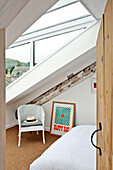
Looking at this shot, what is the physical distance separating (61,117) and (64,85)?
79 cm

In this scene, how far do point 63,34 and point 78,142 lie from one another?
180 centimetres

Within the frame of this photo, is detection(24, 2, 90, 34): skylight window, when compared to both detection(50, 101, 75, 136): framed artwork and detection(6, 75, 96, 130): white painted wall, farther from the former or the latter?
detection(50, 101, 75, 136): framed artwork

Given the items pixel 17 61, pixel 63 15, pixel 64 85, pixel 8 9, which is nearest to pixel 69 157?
pixel 8 9

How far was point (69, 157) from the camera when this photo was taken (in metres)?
1.91

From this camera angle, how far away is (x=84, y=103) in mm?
3889

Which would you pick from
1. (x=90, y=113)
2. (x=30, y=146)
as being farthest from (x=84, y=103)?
(x=30, y=146)

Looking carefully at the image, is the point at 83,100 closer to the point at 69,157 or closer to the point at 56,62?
the point at 56,62

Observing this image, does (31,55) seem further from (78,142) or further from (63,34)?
(78,142)

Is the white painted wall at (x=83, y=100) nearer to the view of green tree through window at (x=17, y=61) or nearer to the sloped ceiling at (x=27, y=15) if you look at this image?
the view of green tree through window at (x=17, y=61)

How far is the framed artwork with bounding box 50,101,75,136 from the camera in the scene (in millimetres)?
3848

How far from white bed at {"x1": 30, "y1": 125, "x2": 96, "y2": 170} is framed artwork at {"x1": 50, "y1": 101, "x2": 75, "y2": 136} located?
1.38 metres

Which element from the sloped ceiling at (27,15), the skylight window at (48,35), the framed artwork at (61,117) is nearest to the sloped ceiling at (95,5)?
the skylight window at (48,35)

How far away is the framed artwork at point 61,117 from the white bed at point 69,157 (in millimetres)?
1376

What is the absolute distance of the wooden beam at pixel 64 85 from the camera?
12.2ft
